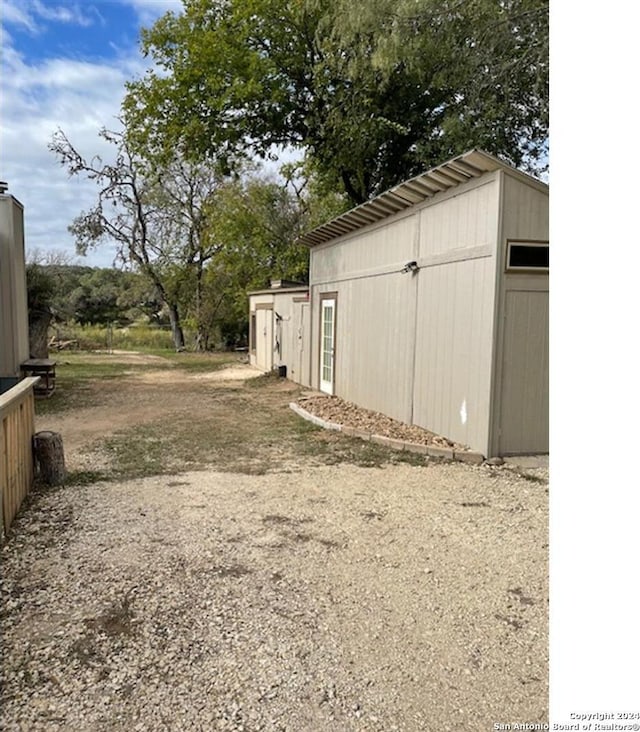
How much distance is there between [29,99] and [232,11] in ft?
27.8

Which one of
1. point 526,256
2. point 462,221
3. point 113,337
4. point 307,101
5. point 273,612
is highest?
point 307,101

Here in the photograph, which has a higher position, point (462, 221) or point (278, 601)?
point (462, 221)

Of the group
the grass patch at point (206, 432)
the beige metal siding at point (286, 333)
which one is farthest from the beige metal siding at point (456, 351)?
the beige metal siding at point (286, 333)

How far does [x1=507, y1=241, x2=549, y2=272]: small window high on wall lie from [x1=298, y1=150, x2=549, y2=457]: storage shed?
10 mm

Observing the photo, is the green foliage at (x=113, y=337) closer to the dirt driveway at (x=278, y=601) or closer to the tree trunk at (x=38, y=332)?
the tree trunk at (x=38, y=332)

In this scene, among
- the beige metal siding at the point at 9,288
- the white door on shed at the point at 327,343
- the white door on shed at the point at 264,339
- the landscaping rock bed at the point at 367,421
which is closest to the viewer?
the landscaping rock bed at the point at 367,421

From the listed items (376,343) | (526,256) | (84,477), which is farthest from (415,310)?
(84,477)

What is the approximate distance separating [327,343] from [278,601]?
7.85m

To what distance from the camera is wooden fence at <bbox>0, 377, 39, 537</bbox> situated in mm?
3531

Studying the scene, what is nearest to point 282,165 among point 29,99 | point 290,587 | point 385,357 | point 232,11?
point 232,11

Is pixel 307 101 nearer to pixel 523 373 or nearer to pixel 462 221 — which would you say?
pixel 462 221

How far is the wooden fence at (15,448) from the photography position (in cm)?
353

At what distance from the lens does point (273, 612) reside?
262cm
